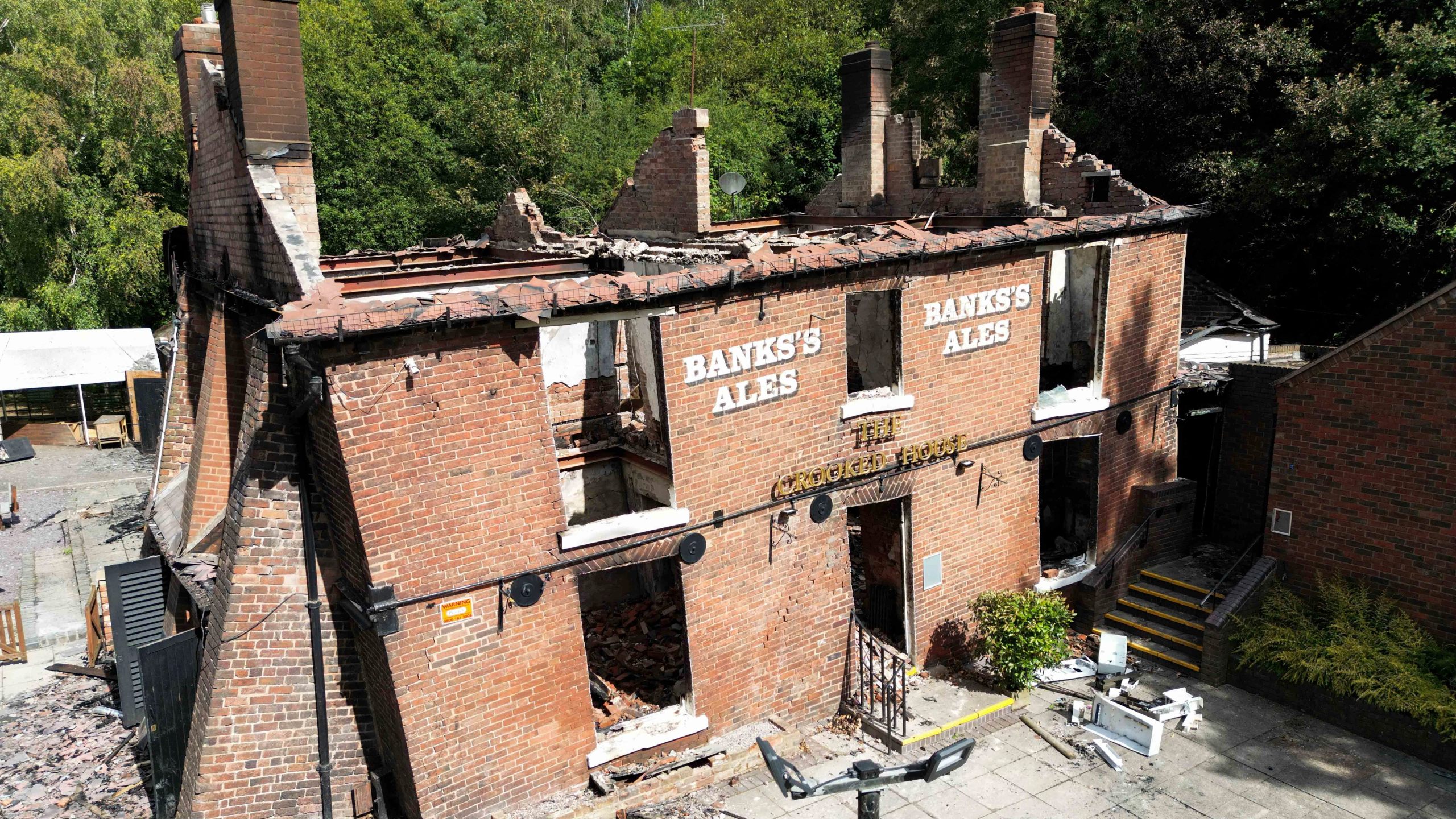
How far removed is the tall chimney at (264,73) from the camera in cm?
935

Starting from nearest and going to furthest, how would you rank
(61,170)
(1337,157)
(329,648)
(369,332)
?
(369,332) → (329,648) → (1337,157) → (61,170)

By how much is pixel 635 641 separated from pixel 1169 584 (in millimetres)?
7627

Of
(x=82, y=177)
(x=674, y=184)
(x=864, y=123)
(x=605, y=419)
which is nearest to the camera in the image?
(x=605, y=419)

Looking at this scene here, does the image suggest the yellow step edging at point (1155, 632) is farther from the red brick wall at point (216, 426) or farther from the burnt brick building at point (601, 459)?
the red brick wall at point (216, 426)

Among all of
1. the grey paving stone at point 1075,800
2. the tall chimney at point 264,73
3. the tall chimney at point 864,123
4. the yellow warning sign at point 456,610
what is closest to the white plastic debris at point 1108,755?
the grey paving stone at point 1075,800

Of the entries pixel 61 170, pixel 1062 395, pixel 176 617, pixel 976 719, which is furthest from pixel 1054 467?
pixel 61 170

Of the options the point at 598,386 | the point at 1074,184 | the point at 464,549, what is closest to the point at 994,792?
the point at 464,549

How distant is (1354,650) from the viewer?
10.8 metres

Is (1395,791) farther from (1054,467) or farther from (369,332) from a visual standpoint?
(369,332)

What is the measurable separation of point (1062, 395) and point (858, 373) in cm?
298

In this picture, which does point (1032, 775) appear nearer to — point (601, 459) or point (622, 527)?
point (622, 527)

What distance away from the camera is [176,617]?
473 inches

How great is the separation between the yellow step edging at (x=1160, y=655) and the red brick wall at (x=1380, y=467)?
1847 millimetres

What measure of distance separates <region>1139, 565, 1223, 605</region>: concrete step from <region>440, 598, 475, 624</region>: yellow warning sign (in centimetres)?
981
